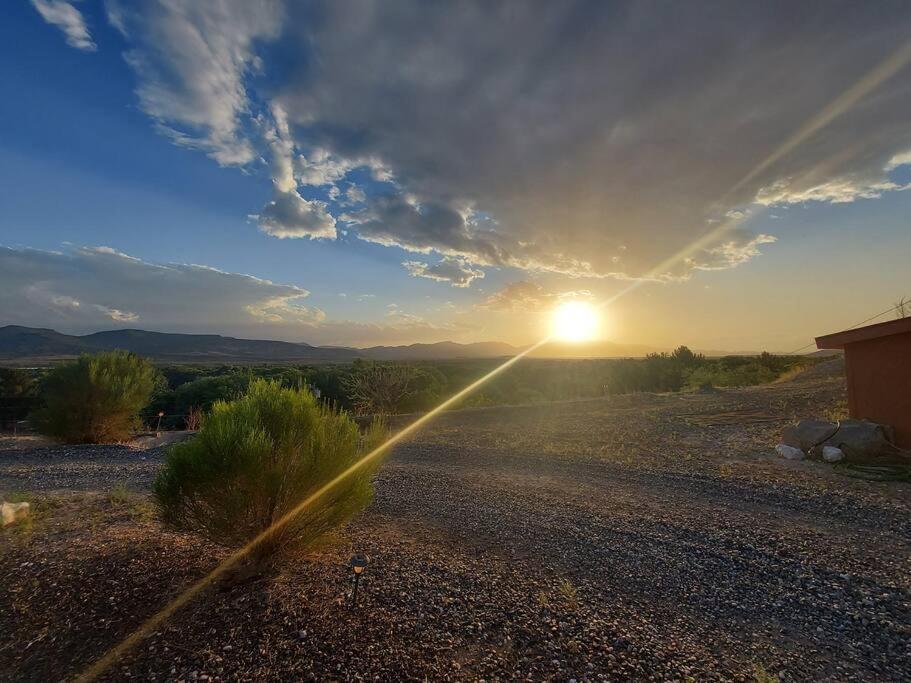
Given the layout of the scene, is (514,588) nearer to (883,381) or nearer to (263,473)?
(263,473)

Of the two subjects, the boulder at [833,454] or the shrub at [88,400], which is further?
the shrub at [88,400]

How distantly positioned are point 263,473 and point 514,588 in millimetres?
2675

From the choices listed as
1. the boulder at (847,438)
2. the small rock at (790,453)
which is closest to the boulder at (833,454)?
the boulder at (847,438)

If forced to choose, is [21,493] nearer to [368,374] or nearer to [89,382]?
[89,382]

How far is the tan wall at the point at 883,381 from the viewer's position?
31.8 feet

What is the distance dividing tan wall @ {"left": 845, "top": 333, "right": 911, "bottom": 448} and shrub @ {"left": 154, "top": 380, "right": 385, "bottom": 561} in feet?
36.5

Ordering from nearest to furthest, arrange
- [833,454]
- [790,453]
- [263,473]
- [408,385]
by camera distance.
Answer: [263,473], [833,454], [790,453], [408,385]

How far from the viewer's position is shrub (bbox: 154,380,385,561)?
4.48 m

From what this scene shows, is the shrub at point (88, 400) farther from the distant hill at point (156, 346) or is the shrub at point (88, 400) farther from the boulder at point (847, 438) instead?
the distant hill at point (156, 346)

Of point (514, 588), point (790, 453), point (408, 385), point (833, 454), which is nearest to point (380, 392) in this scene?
point (408, 385)

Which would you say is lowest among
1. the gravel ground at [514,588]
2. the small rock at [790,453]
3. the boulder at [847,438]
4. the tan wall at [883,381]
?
the gravel ground at [514,588]

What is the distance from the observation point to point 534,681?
3238 millimetres

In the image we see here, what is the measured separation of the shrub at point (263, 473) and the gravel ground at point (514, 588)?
1.57 ft

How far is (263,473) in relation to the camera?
178 inches
